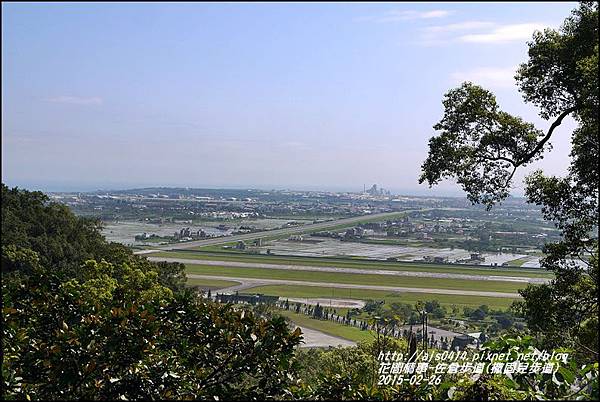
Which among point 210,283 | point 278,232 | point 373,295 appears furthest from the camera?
point 278,232

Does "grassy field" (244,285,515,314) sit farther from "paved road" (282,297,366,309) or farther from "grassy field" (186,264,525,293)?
"grassy field" (186,264,525,293)

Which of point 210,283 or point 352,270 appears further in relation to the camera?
point 352,270

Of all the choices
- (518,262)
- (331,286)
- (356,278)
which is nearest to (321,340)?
(331,286)

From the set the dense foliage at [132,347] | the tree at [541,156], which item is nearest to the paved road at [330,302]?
the tree at [541,156]

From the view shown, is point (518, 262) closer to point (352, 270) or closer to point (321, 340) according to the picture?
point (352, 270)

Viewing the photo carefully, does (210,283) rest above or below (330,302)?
above

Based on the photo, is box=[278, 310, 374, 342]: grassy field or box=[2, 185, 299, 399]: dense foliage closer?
box=[2, 185, 299, 399]: dense foliage

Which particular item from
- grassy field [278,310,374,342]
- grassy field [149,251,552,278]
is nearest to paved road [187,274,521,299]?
grassy field [149,251,552,278]

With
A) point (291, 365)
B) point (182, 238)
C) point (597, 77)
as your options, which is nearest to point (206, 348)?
point (291, 365)
